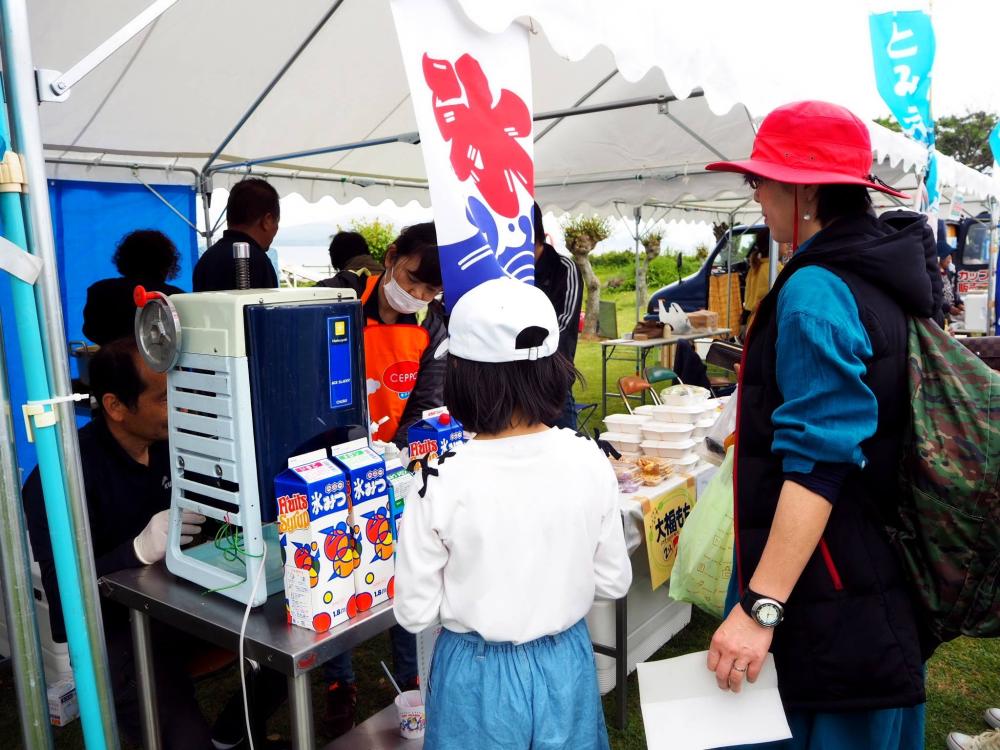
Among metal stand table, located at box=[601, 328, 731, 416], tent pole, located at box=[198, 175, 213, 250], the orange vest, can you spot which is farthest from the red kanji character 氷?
metal stand table, located at box=[601, 328, 731, 416]

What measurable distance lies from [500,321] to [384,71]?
4.37 meters

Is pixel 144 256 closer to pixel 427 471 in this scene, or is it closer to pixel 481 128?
pixel 481 128

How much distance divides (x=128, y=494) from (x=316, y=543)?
2.84 feet

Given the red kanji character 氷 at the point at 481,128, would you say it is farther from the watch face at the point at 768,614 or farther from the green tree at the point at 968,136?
the green tree at the point at 968,136

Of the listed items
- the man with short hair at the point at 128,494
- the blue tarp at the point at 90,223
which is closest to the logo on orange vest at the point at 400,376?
the man with short hair at the point at 128,494

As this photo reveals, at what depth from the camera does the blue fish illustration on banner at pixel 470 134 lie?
79.3 inches

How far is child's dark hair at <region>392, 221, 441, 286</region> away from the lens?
102 inches

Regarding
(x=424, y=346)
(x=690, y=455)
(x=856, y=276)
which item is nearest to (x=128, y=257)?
(x=424, y=346)

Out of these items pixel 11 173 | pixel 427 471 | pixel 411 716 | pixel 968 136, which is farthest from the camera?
pixel 968 136

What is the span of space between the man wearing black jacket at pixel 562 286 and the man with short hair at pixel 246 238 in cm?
128

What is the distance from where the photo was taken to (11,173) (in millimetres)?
1114

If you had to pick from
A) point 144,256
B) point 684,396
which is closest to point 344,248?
point 144,256

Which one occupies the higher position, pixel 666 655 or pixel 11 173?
pixel 11 173

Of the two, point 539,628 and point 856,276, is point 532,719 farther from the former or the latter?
point 856,276
